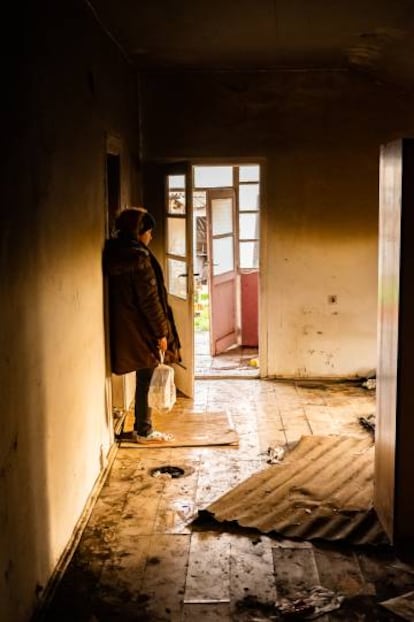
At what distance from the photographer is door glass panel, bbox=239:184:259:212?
8.23 meters

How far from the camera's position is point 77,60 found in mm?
3918

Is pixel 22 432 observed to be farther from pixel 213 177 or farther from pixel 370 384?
pixel 213 177

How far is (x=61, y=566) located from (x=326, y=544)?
4.07ft

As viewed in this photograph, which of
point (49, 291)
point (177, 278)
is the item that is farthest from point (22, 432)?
point (177, 278)

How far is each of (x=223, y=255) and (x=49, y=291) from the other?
502cm

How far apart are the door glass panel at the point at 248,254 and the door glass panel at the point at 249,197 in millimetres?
394

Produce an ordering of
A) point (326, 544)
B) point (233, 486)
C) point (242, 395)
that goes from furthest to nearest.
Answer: point (242, 395), point (233, 486), point (326, 544)

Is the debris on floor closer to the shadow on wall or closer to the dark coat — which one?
the shadow on wall

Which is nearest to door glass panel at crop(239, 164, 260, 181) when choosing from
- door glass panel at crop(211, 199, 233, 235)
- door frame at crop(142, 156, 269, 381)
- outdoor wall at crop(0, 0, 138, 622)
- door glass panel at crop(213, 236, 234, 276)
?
door glass panel at crop(211, 199, 233, 235)

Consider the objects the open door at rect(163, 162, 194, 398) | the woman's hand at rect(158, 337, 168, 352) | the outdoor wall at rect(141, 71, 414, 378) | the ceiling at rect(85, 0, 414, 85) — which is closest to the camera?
the ceiling at rect(85, 0, 414, 85)

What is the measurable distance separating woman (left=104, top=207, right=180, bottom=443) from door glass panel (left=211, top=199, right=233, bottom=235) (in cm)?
303

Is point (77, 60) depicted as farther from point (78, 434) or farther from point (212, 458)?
point (212, 458)

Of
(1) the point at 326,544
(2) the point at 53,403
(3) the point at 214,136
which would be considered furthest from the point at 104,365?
(3) the point at 214,136

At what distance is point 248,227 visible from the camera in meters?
8.35
